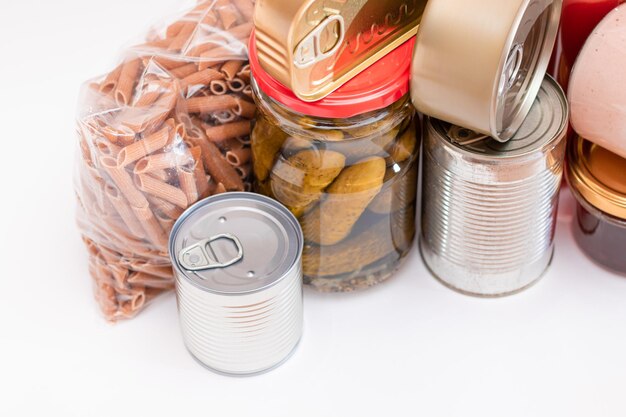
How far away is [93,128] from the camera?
153 cm

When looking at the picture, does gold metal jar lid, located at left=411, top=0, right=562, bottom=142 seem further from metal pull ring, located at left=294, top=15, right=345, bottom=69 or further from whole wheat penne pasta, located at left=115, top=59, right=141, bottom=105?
whole wheat penne pasta, located at left=115, top=59, right=141, bottom=105

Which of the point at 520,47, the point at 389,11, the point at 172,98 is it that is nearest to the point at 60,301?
the point at 172,98

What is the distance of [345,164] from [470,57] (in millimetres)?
227

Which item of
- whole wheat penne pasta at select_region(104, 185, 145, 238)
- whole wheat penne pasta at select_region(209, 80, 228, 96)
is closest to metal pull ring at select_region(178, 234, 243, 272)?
whole wheat penne pasta at select_region(104, 185, 145, 238)

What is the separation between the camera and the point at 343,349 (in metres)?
1.60

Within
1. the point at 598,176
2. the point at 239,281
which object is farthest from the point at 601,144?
the point at 239,281

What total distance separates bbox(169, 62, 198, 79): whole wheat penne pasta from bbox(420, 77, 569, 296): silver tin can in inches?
13.2

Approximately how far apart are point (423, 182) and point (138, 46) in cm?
44

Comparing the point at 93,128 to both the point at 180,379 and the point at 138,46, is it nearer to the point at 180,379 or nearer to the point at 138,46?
the point at 138,46

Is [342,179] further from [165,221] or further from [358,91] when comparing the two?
[165,221]

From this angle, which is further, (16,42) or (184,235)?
(16,42)

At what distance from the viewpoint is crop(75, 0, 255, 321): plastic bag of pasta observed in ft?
5.00

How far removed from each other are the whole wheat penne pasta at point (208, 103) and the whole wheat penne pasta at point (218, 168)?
5cm

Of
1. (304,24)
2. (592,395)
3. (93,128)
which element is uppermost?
(304,24)
